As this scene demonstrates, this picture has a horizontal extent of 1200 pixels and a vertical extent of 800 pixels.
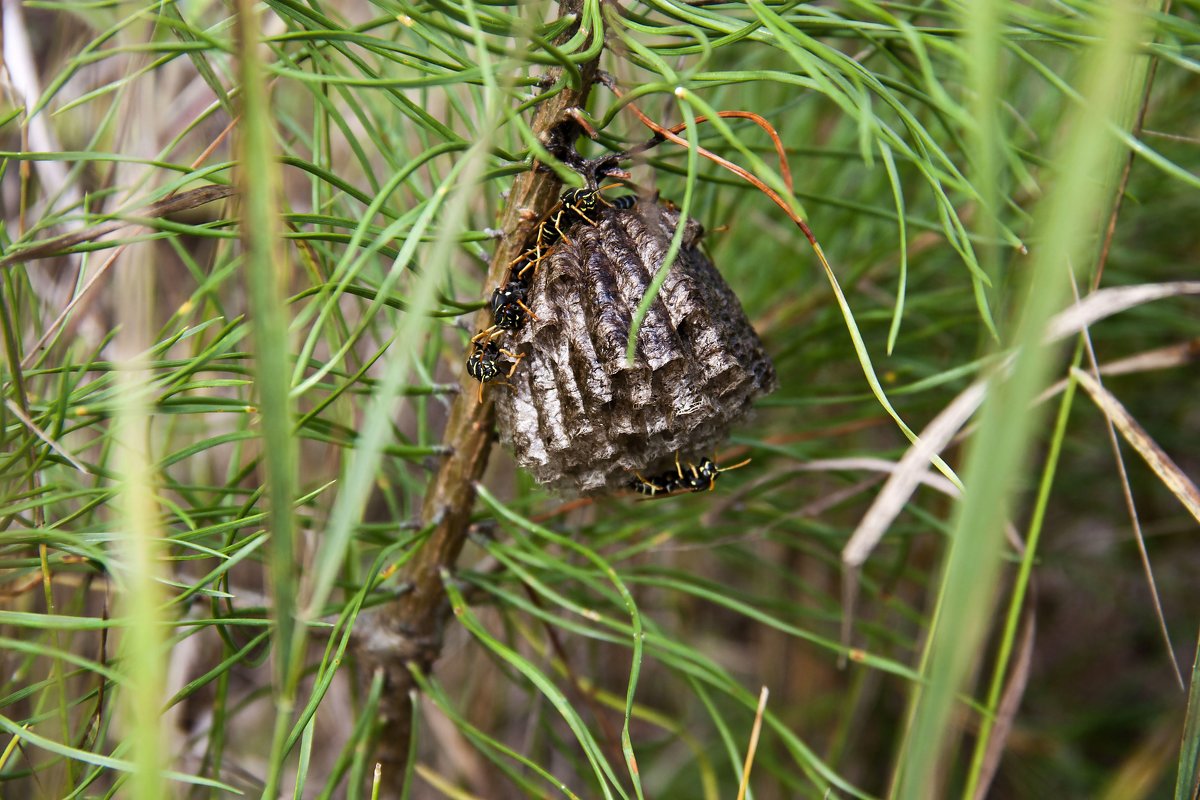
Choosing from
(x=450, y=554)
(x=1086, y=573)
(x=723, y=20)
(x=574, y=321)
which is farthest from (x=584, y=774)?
(x=1086, y=573)

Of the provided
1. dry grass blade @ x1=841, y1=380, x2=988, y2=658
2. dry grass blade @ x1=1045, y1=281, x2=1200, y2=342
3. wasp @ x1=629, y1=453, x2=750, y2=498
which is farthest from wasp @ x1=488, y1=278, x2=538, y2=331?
dry grass blade @ x1=1045, y1=281, x2=1200, y2=342

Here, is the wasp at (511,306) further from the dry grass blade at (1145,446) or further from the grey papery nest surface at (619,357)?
the dry grass blade at (1145,446)

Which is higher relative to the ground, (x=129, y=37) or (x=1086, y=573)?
(x=129, y=37)

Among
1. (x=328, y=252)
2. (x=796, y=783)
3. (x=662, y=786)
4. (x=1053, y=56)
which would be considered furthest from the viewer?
(x=662, y=786)

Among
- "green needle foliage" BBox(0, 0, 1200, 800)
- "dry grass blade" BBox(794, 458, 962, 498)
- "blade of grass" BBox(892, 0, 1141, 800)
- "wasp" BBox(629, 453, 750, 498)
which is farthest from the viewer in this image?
"dry grass blade" BBox(794, 458, 962, 498)

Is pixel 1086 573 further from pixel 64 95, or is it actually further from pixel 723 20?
pixel 64 95

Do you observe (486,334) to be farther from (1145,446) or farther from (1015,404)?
(1145,446)

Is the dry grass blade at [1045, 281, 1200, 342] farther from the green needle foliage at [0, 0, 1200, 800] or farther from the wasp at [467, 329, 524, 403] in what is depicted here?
the wasp at [467, 329, 524, 403]
